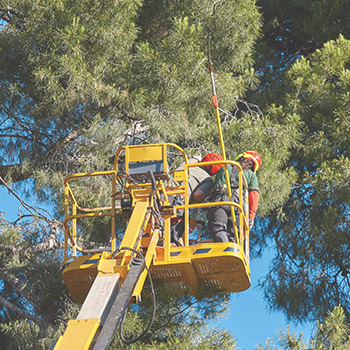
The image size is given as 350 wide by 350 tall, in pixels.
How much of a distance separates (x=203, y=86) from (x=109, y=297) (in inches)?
186

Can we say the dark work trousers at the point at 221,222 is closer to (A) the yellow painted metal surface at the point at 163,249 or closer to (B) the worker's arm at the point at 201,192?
(A) the yellow painted metal surface at the point at 163,249

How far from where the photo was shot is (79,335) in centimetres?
471

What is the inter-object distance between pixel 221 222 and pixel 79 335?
235 cm

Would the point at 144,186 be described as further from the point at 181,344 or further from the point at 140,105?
the point at 140,105

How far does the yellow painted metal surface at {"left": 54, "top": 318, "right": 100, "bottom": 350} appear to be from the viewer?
4621mm

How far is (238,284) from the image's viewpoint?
22.0 ft

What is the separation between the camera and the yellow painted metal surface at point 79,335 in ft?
15.2

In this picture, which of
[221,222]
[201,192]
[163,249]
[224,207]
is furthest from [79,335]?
[201,192]

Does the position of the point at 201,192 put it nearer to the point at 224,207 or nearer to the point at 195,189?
the point at 195,189

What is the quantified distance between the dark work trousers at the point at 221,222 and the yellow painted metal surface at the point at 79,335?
2.09m

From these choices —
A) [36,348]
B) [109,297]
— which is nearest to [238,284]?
[109,297]

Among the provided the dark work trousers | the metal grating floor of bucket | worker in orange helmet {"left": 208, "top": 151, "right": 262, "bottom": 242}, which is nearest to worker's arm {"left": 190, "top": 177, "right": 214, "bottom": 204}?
worker in orange helmet {"left": 208, "top": 151, "right": 262, "bottom": 242}

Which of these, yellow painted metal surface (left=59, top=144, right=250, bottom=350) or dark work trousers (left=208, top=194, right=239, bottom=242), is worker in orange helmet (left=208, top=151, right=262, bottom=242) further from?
yellow painted metal surface (left=59, top=144, right=250, bottom=350)

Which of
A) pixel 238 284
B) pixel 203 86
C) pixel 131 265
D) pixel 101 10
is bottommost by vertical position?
pixel 131 265
